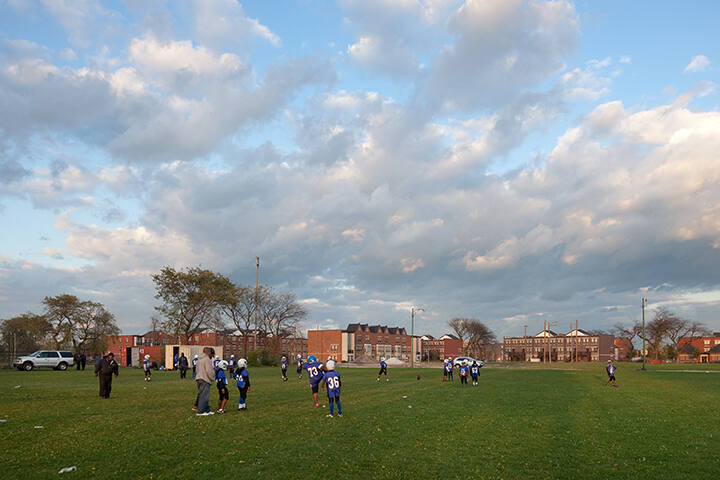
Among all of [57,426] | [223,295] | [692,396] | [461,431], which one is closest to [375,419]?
[461,431]

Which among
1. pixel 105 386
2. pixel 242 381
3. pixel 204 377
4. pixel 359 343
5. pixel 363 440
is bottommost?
pixel 359 343

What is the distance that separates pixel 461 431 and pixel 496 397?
1112cm

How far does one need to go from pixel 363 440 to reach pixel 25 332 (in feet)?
323

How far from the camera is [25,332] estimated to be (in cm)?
9038

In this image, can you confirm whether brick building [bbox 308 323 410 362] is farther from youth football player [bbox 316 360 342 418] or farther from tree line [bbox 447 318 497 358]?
youth football player [bbox 316 360 342 418]

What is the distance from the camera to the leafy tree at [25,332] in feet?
262

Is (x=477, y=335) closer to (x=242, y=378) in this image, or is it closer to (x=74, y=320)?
(x=74, y=320)

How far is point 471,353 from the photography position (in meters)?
156

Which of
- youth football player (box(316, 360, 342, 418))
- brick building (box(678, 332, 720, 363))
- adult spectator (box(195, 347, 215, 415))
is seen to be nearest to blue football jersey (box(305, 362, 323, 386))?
youth football player (box(316, 360, 342, 418))

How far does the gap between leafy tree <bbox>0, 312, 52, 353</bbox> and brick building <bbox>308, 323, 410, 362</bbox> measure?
65296 millimetres

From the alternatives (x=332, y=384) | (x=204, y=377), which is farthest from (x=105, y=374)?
(x=332, y=384)

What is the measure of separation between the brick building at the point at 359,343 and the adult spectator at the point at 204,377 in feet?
385

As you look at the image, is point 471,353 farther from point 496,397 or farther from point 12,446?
point 12,446

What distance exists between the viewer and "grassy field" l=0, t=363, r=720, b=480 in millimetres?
9602
